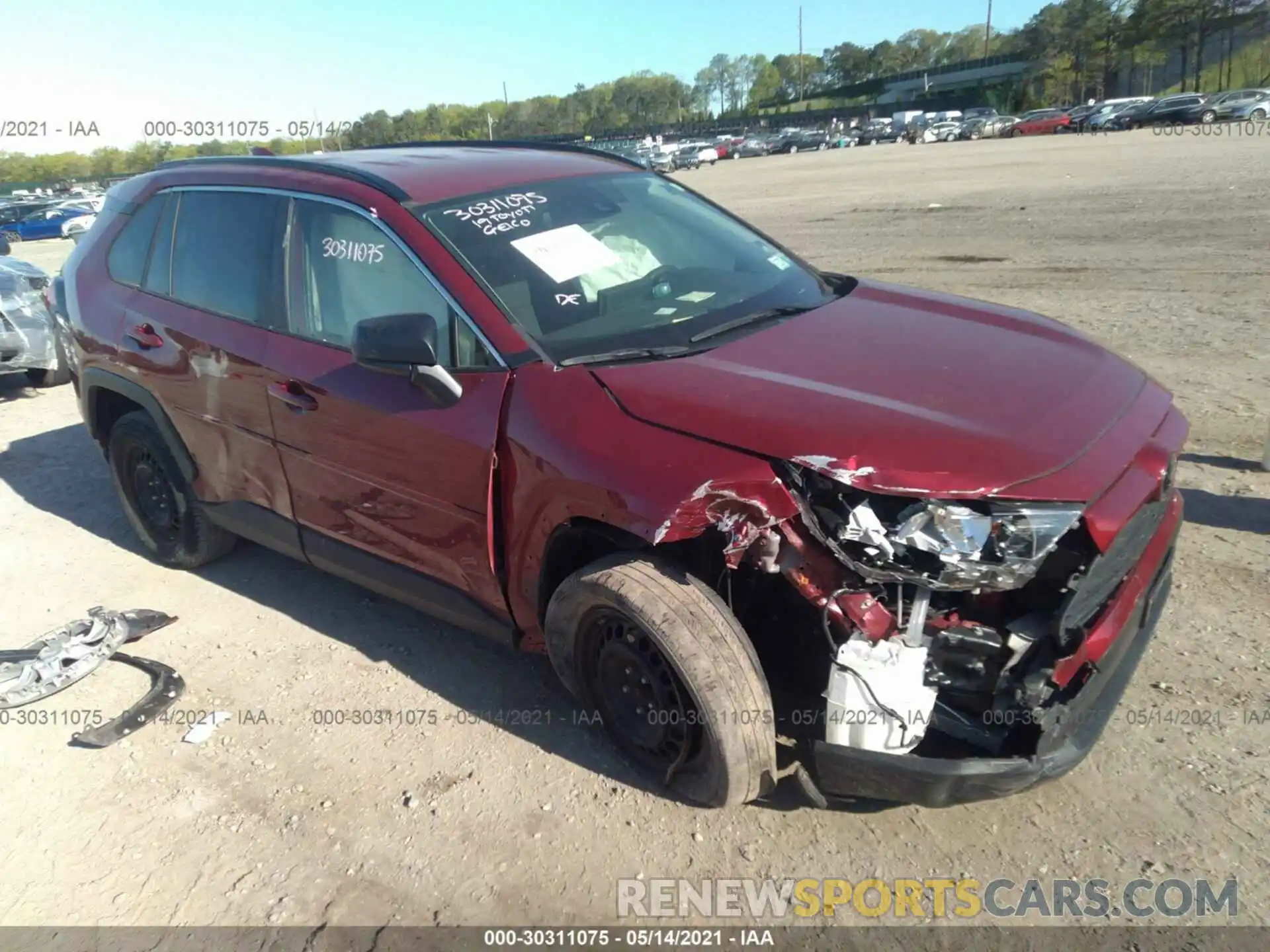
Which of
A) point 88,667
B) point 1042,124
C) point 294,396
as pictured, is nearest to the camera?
point 294,396

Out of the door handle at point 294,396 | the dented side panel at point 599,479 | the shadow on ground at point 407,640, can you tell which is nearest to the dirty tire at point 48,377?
the shadow on ground at point 407,640

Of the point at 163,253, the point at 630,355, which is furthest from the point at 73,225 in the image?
the point at 630,355

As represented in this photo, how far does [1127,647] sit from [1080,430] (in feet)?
2.28

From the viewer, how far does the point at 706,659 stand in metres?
2.65

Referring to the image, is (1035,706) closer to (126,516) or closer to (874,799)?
(874,799)

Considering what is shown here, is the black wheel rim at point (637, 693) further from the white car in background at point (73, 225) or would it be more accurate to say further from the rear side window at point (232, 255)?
the white car in background at point (73, 225)

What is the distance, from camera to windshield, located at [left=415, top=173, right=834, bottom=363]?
3176 millimetres

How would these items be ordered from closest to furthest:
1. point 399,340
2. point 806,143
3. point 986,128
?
point 399,340 < point 986,128 < point 806,143

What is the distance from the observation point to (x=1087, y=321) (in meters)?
7.96

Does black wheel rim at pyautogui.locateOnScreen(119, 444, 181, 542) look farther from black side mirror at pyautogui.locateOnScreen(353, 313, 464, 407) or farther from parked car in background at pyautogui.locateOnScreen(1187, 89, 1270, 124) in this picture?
parked car in background at pyautogui.locateOnScreen(1187, 89, 1270, 124)

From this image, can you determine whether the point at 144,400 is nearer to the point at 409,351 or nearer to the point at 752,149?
the point at 409,351

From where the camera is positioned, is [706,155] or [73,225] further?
[706,155]

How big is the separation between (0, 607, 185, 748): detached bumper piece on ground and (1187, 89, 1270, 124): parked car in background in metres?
48.5

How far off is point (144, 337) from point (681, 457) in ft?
9.98
